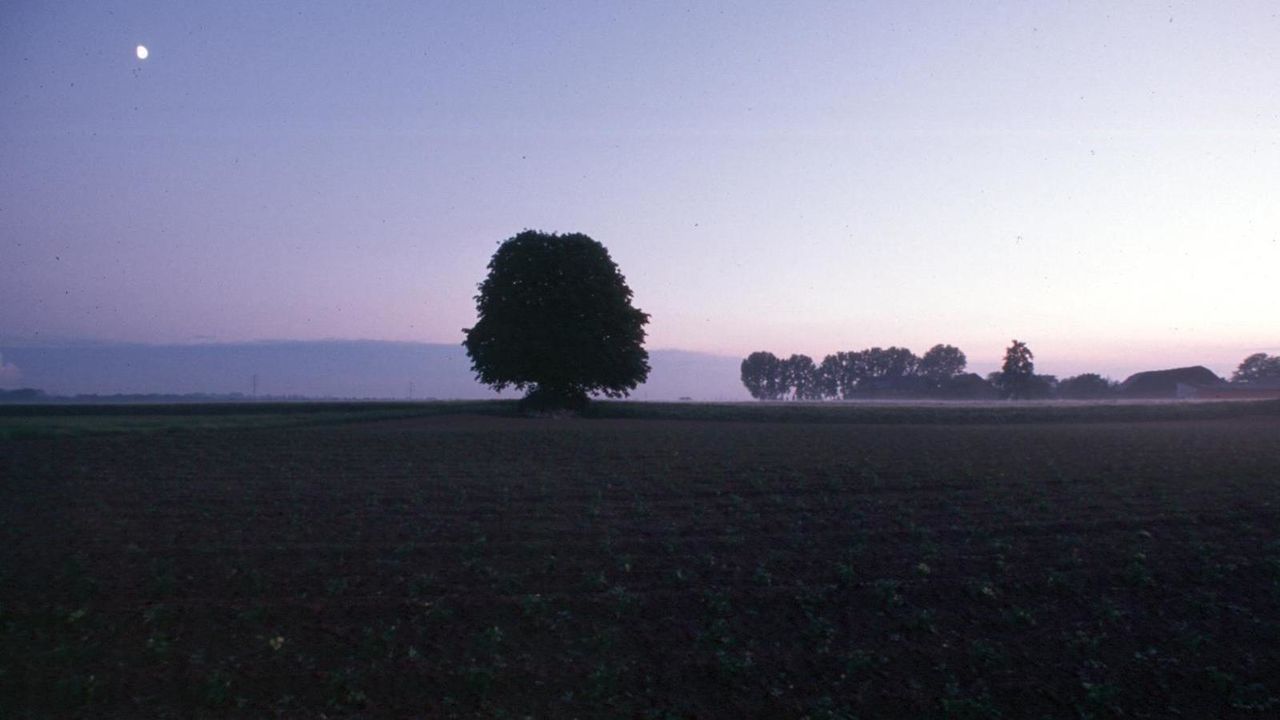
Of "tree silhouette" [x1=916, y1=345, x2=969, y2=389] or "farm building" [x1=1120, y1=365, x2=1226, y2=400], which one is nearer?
"farm building" [x1=1120, y1=365, x2=1226, y2=400]

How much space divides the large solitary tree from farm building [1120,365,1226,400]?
88.5 m

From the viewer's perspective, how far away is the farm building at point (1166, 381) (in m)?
114

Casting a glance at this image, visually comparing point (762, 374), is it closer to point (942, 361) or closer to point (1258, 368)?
point (942, 361)

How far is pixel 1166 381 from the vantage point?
121188mm

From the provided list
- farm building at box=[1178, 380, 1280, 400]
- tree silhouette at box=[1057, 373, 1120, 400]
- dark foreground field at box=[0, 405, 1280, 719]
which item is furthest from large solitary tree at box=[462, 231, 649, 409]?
tree silhouette at box=[1057, 373, 1120, 400]

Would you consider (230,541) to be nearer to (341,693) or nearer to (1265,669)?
(341,693)

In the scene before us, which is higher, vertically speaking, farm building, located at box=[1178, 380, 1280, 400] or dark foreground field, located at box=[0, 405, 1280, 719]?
farm building, located at box=[1178, 380, 1280, 400]

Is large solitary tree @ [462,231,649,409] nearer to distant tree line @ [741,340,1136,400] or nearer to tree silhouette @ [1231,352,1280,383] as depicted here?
distant tree line @ [741,340,1136,400]

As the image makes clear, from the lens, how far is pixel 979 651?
11.0 m

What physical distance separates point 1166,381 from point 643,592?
13325cm

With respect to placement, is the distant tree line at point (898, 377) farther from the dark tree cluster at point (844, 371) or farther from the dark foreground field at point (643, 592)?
the dark foreground field at point (643, 592)

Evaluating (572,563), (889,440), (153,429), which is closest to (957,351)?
(889,440)

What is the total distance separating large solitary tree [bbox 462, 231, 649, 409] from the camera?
5500cm

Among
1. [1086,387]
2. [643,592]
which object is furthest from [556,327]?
[1086,387]
